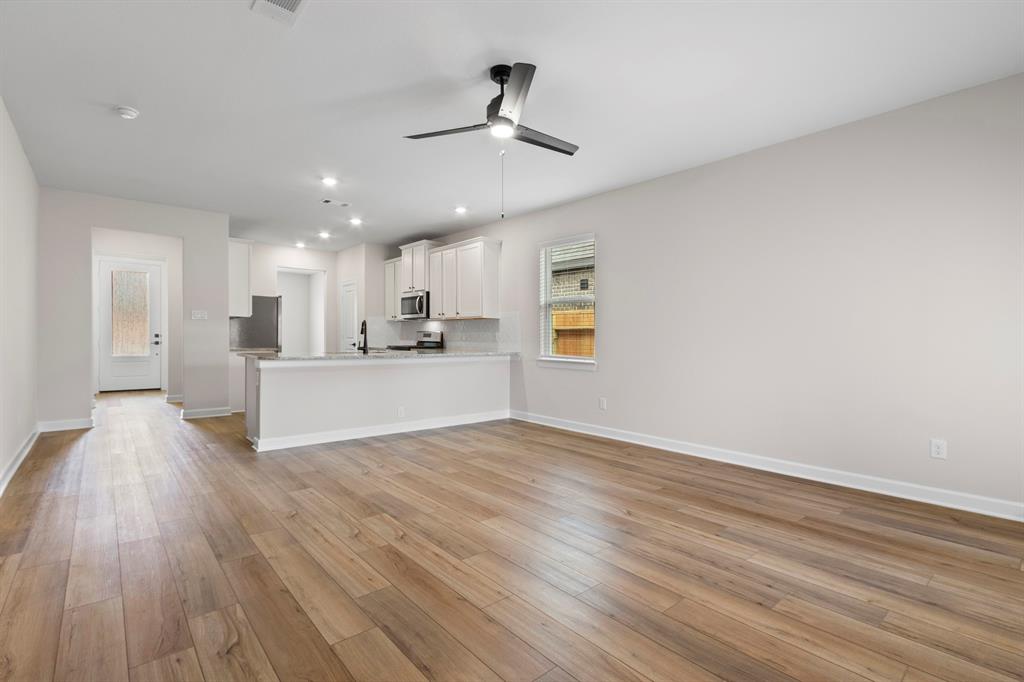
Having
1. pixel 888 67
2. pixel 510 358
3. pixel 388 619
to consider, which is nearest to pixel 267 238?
pixel 510 358

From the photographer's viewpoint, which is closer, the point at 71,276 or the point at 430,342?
the point at 71,276

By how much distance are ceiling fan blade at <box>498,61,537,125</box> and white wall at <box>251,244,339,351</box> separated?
679 cm

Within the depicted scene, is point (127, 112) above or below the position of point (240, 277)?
above

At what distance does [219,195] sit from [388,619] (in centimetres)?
538

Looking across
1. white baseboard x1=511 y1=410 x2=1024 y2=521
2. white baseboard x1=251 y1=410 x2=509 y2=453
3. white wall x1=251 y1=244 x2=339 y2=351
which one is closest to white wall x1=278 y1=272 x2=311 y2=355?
white wall x1=251 y1=244 x2=339 y2=351

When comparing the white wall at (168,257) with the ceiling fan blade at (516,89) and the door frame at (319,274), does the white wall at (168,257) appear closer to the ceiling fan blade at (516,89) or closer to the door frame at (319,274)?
the door frame at (319,274)

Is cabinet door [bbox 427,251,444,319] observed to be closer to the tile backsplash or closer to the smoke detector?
the tile backsplash

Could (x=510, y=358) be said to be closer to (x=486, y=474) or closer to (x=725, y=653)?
(x=486, y=474)

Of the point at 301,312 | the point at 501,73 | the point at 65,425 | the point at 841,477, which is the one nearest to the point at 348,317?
the point at 301,312

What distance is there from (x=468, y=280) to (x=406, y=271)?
1.58m

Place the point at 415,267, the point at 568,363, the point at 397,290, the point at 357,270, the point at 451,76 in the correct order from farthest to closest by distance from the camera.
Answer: the point at 357,270 < the point at 397,290 < the point at 415,267 < the point at 568,363 < the point at 451,76

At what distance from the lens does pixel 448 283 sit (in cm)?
712

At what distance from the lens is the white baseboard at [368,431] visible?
4596mm

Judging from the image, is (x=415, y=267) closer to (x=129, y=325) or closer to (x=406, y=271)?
(x=406, y=271)
